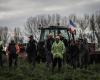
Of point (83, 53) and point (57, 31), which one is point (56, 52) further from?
point (57, 31)

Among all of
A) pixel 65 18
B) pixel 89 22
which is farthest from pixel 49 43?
pixel 65 18

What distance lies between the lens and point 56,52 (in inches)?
833

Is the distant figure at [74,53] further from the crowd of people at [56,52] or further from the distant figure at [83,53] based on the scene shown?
the distant figure at [83,53]

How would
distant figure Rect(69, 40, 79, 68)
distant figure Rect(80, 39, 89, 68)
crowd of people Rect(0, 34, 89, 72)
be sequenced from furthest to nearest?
distant figure Rect(69, 40, 79, 68)
distant figure Rect(80, 39, 89, 68)
crowd of people Rect(0, 34, 89, 72)

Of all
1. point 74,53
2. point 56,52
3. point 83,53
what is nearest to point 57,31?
point 74,53

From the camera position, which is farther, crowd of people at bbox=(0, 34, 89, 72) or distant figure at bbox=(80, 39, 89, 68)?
distant figure at bbox=(80, 39, 89, 68)

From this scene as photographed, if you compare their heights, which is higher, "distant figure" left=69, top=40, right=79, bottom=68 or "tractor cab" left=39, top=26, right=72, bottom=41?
"tractor cab" left=39, top=26, right=72, bottom=41

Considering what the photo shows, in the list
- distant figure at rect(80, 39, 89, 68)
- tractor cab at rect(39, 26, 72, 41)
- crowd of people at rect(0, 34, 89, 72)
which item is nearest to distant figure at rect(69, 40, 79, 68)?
crowd of people at rect(0, 34, 89, 72)

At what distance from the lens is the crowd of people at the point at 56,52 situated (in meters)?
21.2

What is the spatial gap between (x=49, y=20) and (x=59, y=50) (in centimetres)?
6962

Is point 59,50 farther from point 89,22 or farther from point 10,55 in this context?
point 89,22

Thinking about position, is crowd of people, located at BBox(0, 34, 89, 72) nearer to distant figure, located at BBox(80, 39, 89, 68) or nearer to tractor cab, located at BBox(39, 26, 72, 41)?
distant figure, located at BBox(80, 39, 89, 68)

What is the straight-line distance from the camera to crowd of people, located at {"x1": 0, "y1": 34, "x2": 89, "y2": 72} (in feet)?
69.6

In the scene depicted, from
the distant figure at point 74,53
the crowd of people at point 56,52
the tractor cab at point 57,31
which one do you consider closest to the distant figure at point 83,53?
the crowd of people at point 56,52
